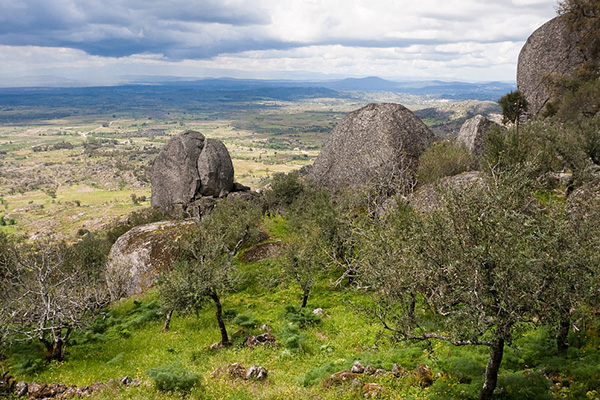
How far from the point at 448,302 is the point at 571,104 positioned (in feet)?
195

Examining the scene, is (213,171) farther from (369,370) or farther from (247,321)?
(369,370)

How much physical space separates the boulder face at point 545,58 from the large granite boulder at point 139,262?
227ft

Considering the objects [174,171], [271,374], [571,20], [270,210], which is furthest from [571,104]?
[174,171]

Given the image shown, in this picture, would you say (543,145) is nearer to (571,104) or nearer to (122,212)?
(571,104)

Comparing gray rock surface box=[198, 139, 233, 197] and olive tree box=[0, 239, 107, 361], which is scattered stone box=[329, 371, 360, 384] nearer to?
olive tree box=[0, 239, 107, 361]

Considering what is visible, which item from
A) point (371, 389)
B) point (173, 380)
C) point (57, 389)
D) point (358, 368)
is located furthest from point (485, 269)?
point (57, 389)

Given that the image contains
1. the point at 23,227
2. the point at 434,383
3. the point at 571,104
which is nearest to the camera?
the point at 434,383

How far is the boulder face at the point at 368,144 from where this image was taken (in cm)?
4919

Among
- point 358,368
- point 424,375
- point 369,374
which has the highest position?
point 424,375

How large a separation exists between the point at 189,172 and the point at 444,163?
148ft

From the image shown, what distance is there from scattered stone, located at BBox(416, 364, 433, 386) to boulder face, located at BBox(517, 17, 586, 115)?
68216 millimetres

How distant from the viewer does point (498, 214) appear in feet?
41.7

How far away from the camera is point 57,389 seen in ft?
65.0

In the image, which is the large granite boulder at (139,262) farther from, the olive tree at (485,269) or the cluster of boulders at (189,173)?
the olive tree at (485,269)
